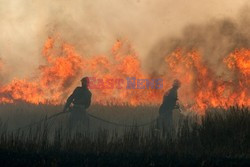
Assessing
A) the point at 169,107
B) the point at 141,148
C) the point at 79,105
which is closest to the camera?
the point at 141,148

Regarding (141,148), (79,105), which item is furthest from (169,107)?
(141,148)

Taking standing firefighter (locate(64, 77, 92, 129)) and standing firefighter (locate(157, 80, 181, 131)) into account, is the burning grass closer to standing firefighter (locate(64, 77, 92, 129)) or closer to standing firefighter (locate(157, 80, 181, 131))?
standing firefighter (locate(157, 80, 181, 131))

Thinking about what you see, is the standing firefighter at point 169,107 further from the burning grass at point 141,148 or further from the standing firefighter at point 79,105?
the burning grass at point 141,148

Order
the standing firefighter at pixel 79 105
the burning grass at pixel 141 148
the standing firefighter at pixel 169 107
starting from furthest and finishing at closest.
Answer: the standing firefighter at pixel 169 107 < the standing firefighter at pixel 79 105 < the burning grass at pixel 141 148

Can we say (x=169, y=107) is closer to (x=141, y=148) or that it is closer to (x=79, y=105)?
(x=79, y=105)

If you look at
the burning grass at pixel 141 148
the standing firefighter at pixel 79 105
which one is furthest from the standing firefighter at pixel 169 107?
the burning grass at pixel 141 148

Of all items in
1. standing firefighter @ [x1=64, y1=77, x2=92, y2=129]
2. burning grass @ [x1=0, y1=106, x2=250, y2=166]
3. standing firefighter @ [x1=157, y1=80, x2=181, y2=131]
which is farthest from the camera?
standing firefighter @ [x1=157, y1=80, x2=181, y2=131]

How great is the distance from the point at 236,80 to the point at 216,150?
21317mm

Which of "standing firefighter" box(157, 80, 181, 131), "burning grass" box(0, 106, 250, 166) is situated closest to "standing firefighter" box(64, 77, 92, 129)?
"standing firefighter" box(157, 80, 181, 131)

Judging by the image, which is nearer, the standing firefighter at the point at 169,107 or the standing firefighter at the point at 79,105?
the standing firefighter at the point at 79,105

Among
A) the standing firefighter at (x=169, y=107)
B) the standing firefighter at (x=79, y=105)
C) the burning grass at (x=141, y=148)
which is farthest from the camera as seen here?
the standing firefighter at (x=169, y=107)

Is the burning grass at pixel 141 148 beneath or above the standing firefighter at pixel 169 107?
beneath

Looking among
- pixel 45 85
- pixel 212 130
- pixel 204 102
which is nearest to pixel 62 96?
pixel 45 85

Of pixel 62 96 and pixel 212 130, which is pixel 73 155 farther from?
pixel 62 96
